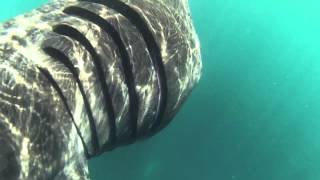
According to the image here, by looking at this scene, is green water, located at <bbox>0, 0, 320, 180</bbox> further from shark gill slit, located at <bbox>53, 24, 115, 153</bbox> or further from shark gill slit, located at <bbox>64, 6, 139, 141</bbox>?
shark gill slit, located at <bbox>53, 24, 115, 153</bbox>

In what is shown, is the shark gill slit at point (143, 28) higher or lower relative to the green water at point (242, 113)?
higher

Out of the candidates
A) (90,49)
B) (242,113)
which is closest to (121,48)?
(90,49)

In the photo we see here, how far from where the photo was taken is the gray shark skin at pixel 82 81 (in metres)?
3.12

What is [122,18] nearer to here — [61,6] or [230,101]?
[61,6]

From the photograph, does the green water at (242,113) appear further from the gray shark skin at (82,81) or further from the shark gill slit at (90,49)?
the shark gill slit at (90,49)

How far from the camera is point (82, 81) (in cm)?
358

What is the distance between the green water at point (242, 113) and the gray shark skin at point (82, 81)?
5.10 m

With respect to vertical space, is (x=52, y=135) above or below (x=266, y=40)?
above

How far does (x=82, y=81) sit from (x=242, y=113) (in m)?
7.35

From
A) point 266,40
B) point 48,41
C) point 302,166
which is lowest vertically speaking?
point 302,166

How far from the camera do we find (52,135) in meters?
3.21

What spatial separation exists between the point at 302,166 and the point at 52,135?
9441 millimetres

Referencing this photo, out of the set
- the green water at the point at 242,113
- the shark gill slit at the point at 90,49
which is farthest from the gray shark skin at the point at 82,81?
the green water at the point at 242,113

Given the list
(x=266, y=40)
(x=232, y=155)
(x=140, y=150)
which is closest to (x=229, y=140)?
(x=232, y=155)
